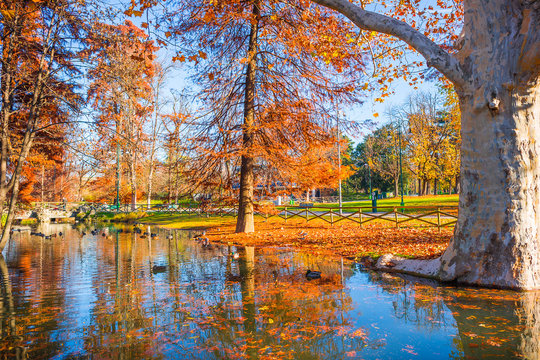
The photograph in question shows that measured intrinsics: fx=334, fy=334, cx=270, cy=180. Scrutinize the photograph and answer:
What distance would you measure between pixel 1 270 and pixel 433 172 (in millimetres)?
41465

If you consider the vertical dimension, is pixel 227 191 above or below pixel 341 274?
above

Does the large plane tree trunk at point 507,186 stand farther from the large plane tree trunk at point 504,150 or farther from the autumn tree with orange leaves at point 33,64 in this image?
the autumn tree with orange leaves at point 33,64

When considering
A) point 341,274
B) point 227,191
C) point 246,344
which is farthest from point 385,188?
point 246,344

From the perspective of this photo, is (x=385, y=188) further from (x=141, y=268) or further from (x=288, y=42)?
(x=141, y=268)

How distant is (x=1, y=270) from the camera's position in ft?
30.9

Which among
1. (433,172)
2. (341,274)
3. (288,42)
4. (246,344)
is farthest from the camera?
(433,172)

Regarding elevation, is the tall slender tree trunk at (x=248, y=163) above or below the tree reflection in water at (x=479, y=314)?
above

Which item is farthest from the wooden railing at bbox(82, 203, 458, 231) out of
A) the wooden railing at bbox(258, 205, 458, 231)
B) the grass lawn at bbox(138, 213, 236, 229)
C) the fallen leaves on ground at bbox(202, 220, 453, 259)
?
the fallen leaves on ground at bbox(202, 220, 453, 259)

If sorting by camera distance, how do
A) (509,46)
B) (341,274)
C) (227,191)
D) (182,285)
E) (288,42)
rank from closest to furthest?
(509,46), (182,285), (341,274), (288,42), (227,191)

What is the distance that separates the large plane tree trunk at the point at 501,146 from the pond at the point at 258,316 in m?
0.53

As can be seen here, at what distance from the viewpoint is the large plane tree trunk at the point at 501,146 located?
229 inches

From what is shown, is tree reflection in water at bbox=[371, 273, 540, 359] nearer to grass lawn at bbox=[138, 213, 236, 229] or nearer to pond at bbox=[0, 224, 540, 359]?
pond at bbox=[0, 224, 540, 359]

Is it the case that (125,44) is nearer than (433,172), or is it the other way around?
(125,44)

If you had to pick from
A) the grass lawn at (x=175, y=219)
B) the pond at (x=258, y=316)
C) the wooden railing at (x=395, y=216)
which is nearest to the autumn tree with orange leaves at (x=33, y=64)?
the pond at (x=258, y=316)
